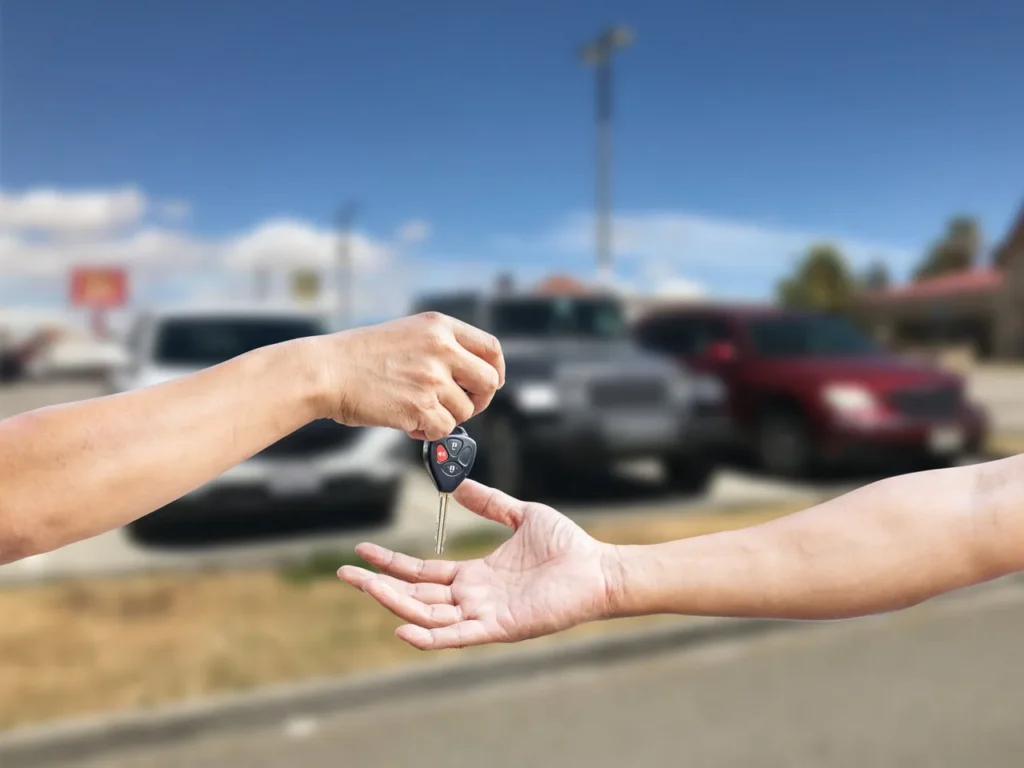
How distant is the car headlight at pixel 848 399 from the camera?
7.23 metres

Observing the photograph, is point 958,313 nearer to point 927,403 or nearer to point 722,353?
point 722,353

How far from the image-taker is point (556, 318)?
5.80 metres

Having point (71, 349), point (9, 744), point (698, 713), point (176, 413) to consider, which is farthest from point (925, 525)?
point (71, 349)

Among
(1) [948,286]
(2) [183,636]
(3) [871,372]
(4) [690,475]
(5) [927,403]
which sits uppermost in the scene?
(1) [948,286]

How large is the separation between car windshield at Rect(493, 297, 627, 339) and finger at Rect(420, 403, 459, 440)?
11.6 ft

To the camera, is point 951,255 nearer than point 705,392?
No

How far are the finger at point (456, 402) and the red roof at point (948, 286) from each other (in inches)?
1278

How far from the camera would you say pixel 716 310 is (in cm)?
940

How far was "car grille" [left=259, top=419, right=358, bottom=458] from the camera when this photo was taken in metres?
5.84

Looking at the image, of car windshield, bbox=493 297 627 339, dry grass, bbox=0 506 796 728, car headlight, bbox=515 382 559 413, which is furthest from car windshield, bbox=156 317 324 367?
dry grass, bbox=0 506 796 728

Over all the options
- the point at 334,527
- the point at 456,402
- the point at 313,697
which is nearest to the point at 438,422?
the point at 456,402

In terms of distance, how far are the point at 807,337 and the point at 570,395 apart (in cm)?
512

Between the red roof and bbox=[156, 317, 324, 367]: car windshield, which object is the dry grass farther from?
the red roof

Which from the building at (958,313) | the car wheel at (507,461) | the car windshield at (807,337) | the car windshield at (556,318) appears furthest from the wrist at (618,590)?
the building at (958,313)
